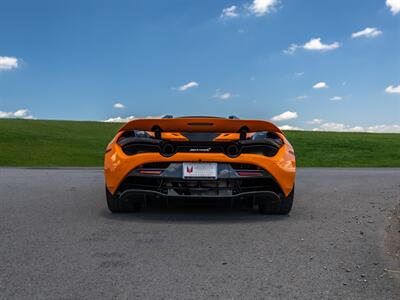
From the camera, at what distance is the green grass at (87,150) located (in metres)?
26.2

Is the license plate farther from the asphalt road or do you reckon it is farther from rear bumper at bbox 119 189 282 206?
the asphalt road

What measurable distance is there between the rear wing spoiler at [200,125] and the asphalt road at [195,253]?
95 cm

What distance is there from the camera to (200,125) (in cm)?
455

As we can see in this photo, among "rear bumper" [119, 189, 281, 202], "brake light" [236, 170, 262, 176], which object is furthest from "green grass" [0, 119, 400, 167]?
"brake light" [236, 170, 262, 176]

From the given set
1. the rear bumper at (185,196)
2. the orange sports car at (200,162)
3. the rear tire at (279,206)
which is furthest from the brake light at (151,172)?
the rear tire at (279,206)

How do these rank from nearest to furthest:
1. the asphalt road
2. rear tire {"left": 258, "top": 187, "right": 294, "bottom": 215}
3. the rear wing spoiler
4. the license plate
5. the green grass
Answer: the asphalt road
the license plate
the rear wing spoiler
rear tire {"left": 258, "top": 187, "right": 294, "bottom": 215}
the green grass

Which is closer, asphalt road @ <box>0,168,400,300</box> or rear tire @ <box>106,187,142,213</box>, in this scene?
asphalt road @ <box>0,168,400,300</box>

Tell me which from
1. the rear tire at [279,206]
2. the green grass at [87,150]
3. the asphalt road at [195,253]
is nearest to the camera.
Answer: the asphalt road at [195,253]

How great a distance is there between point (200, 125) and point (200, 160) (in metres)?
0.39

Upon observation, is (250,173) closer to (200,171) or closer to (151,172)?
(200,171)

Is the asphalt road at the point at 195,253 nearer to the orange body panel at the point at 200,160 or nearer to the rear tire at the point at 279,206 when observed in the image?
the rear tire at the point at 279,206

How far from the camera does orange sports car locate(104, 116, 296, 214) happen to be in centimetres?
441

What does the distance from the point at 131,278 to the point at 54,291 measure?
1.51 ft

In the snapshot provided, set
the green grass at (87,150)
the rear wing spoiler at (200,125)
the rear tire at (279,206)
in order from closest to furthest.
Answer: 1. the rear wing spoiler at (200,125)
2. the rear tire at (279,206)
3. the green grass at (87,150)
